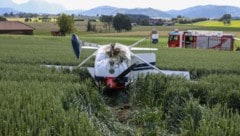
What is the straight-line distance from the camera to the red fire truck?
172 ft

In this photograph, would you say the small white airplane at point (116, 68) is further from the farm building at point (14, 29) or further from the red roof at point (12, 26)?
the red roof at point (12, 26)

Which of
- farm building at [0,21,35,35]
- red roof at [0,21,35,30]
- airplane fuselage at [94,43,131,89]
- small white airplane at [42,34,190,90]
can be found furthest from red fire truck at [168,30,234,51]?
red roof at [0,21,35,30]

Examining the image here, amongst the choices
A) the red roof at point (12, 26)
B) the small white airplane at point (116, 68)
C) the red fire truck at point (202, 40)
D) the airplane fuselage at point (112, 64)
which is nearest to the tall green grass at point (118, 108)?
the small white airplane at point (116, 68)

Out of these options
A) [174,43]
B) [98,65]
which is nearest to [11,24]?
[174,43]

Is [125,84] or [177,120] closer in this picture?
[177,120]

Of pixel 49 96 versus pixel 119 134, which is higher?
pixel 49 96

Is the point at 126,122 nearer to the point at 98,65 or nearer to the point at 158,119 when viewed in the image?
the point at 158,119

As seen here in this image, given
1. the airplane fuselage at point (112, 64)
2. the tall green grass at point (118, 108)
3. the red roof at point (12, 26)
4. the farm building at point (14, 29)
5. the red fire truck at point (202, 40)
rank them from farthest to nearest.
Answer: the red roof at point (12, 26)
the farm building at point (14, 29)
the red fire truck at point (202, 40)
the airplane fuselage at point (112, 64)
the tall green grass at point (118, 108)

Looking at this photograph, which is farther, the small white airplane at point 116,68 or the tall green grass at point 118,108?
the small white airplane at point 116,68

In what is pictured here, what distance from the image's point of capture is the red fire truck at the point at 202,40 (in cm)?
5253

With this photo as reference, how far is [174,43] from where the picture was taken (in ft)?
176

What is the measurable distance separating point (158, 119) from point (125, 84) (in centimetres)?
485

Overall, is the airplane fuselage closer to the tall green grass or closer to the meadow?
the meadow

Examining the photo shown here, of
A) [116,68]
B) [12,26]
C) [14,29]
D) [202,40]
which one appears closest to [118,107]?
[116,68]
